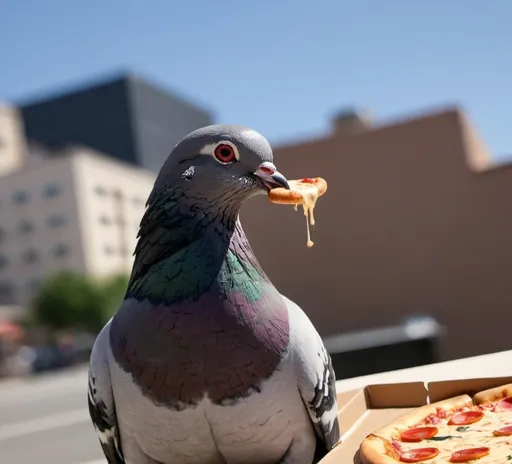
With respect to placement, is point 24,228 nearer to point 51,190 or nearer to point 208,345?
point 51,190

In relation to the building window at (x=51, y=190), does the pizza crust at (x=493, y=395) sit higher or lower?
lower

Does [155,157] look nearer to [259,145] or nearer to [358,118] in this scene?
[358,118]

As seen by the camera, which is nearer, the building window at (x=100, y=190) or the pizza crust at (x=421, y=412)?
the pizza crust at (x=421, y=412)

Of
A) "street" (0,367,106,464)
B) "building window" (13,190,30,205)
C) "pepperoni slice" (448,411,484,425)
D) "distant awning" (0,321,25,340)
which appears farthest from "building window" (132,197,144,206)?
"pepperoni slice" (448,411,484,425)

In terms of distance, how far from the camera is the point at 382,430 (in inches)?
52.2

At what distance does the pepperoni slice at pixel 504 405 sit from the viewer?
1401 millimetres

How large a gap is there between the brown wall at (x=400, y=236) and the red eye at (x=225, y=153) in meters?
5.86

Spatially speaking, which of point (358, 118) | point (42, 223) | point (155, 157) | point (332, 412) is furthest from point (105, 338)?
point (155, 157)

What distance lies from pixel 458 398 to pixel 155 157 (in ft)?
185

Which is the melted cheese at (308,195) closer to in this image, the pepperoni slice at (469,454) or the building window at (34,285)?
A: the pepperoni slice at (469,454)

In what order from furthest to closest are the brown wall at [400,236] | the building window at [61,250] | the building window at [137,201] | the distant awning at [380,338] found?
the building window at [137,201], the building window at [61,250], the brown wall at [400,236], the distant awning at [380,338]

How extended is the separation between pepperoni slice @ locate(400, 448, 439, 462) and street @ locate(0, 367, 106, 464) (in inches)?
Answer: 130

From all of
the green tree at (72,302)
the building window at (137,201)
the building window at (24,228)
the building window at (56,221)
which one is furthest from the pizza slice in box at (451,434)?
the building window at (137,201)

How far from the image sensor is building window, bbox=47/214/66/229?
3475 cm
